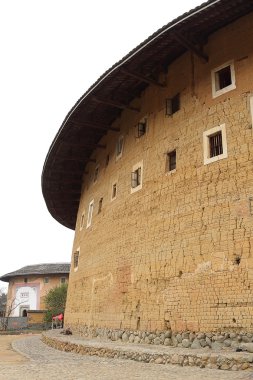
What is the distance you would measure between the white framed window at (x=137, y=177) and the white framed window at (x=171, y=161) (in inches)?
52.5

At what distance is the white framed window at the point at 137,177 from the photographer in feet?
42.7

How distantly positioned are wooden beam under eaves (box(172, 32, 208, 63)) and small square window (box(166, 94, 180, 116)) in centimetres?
137

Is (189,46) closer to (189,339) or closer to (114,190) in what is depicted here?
(114,190)

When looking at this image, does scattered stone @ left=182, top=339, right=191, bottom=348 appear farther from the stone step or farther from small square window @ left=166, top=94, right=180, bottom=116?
small square window @ left=166, top=94, right=180, bottom=116

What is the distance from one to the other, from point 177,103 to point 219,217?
442cm

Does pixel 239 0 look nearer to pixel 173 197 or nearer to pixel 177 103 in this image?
pixel 177 103

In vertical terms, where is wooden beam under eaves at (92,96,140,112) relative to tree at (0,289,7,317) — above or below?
above

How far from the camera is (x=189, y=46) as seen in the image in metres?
11.3

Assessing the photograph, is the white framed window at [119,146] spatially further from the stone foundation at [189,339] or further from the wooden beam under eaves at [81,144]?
the stone foundation at [189,339]

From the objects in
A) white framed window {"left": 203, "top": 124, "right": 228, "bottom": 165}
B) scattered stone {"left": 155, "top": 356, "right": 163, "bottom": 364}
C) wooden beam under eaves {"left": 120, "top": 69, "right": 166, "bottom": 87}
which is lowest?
scattered stone {"left": 155, "top": 356, "right": 163, "bottom": 364}

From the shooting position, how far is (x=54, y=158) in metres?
18.4

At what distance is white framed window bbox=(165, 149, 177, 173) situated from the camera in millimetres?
11730

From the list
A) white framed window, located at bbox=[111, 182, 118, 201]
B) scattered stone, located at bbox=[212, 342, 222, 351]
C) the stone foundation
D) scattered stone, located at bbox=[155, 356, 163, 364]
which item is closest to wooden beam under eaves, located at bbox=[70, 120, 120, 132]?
white framed window, located at bbox=[111, 182, 118, 201]

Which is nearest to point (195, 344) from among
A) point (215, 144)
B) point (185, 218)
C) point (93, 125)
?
point (185, 218)
